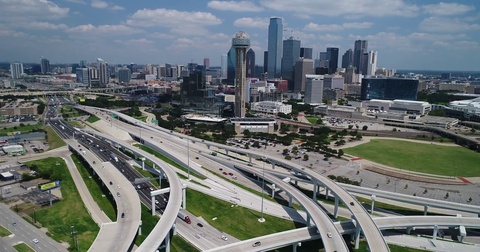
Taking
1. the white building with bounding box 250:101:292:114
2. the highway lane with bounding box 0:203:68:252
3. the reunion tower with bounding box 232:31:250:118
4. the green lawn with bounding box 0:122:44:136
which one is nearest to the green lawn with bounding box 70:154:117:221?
the highway lane with bounding box 0:203:68:252

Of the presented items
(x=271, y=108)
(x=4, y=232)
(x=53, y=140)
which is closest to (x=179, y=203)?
(x=4, y=232)

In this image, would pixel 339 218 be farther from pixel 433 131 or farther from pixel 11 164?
pixel 433 131

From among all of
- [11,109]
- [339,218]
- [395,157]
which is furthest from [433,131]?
[11,109]

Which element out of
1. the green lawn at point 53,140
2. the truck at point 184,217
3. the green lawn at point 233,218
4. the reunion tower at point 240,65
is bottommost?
the green lawn at point 233,218

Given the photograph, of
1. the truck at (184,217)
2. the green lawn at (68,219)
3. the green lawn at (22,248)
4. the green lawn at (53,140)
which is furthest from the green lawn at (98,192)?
the green lawn at (53,140)

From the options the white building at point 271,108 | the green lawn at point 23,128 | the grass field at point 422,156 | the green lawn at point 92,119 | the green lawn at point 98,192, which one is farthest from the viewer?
the white building at point 271,108

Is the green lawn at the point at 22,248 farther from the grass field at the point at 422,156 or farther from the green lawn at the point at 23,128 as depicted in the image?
the grass field at the point at 422,156
